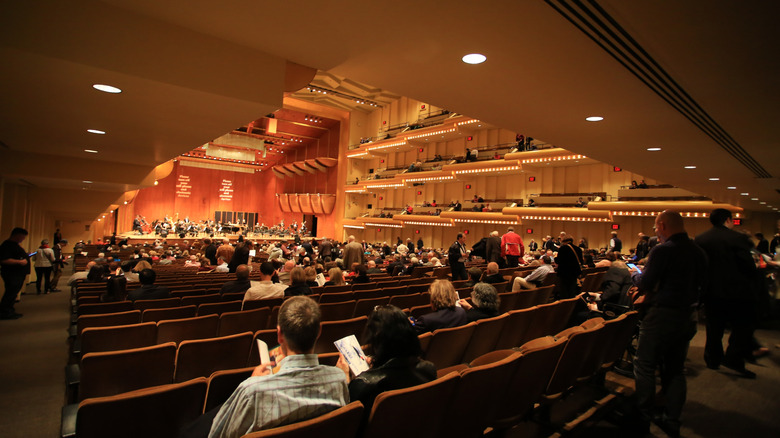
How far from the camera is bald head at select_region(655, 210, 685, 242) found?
10.6ft

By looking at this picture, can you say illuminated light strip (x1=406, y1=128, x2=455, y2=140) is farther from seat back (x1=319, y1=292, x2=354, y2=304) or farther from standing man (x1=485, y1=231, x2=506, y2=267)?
seat back (x1=319, y1=292, x2=354, y2=304)

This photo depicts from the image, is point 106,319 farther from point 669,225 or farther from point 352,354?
point 669,225

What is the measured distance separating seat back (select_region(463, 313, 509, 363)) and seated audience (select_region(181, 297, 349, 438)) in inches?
74.0

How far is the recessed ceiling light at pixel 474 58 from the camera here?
120 inches

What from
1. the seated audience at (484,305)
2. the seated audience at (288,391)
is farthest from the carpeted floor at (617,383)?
the seated audience at (288,391)

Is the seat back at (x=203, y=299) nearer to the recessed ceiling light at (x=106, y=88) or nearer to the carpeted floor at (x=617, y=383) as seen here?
the carpeted floor at (x=617, y=383)

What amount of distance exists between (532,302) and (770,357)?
3122 mm

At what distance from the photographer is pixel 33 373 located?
444 centimetres

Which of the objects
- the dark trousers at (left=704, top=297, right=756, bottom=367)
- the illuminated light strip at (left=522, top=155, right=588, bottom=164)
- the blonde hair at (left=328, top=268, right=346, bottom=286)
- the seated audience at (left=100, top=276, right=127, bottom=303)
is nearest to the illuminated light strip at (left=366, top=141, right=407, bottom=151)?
the illuminated light strip at (left=522, top=155, right=588, bottom=164)

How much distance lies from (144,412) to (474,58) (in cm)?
314

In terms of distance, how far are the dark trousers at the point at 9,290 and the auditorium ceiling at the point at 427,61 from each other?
3.67 metres

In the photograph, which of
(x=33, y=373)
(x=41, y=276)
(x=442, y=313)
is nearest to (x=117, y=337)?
(x=33, y=373)

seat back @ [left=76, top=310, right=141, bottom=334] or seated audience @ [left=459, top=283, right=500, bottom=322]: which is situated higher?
seated audience @ [left=459, top=283, right=500, bottom=322]

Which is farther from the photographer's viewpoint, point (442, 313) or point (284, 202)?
point (284, 202)
